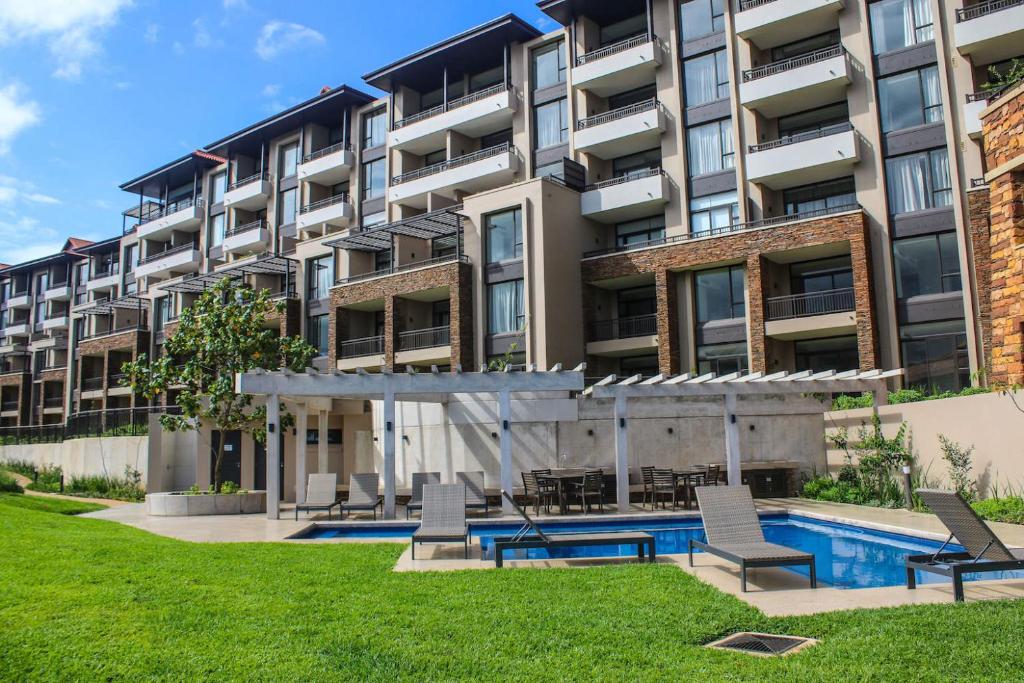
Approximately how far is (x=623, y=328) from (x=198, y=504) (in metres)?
16.4

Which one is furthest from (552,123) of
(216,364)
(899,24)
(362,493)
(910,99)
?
(362,493)

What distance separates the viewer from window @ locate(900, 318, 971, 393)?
22.5 metres

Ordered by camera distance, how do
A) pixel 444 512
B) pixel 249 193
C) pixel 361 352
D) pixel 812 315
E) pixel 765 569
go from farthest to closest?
pixel 249 193 < pixel 361 352 < pixel 812 315 < pixel 444 512 < pixel 765 569

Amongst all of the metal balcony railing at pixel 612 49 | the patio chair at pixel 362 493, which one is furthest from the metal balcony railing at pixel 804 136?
the patio chair at pixel 362 493

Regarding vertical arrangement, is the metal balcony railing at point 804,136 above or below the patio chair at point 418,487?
above

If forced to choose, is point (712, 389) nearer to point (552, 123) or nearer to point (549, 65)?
point (552, 123)

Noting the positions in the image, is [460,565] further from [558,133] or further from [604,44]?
[604,44]

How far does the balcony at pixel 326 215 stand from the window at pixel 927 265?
24296 millimetres

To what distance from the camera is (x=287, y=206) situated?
41469 mm

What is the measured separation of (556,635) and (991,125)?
14.3 meters

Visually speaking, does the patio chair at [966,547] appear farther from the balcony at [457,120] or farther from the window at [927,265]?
the balcony at [457,120]

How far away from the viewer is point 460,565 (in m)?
10.0

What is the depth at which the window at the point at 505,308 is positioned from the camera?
94.1ft

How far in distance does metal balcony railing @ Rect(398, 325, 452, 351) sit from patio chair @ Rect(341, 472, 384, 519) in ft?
47.3
